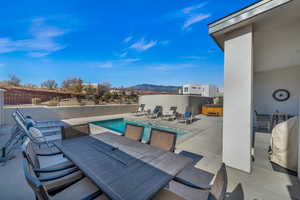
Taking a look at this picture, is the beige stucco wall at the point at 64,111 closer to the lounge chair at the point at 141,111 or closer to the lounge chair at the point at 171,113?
the lounge chair at the point at 141,111

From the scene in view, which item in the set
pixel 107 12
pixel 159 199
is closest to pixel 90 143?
pixel 159 199

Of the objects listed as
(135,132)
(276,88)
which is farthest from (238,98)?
(276,88)

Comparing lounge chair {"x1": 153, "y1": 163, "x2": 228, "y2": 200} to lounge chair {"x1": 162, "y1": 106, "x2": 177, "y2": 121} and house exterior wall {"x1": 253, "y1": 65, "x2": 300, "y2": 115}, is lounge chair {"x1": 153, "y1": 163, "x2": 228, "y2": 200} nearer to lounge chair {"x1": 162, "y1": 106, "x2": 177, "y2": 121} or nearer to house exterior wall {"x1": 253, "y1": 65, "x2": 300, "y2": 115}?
house exterior wall {"x1": 253, "y1": 65, "x2": 300, "y2": 115}

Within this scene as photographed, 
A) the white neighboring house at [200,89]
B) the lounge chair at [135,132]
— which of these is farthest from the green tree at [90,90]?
the white neighboring house at [200,89]

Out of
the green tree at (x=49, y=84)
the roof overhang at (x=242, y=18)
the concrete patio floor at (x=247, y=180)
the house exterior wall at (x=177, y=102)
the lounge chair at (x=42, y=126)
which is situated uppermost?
the green tree at (x=49, y=84)

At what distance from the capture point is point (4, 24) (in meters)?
7.12

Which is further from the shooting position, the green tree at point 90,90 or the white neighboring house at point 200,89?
the white neighboring house at point 200,89

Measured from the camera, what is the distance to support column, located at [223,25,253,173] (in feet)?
8.11

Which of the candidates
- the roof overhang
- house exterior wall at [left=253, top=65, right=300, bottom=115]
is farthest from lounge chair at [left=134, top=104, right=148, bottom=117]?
the roof overhang

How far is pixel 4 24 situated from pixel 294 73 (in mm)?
15288

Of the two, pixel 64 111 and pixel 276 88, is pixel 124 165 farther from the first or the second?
pixel 64 111

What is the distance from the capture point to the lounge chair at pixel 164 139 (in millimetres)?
2358

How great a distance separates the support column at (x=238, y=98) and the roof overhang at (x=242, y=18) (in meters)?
0.19

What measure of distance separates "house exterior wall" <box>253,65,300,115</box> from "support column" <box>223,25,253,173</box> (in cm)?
572
